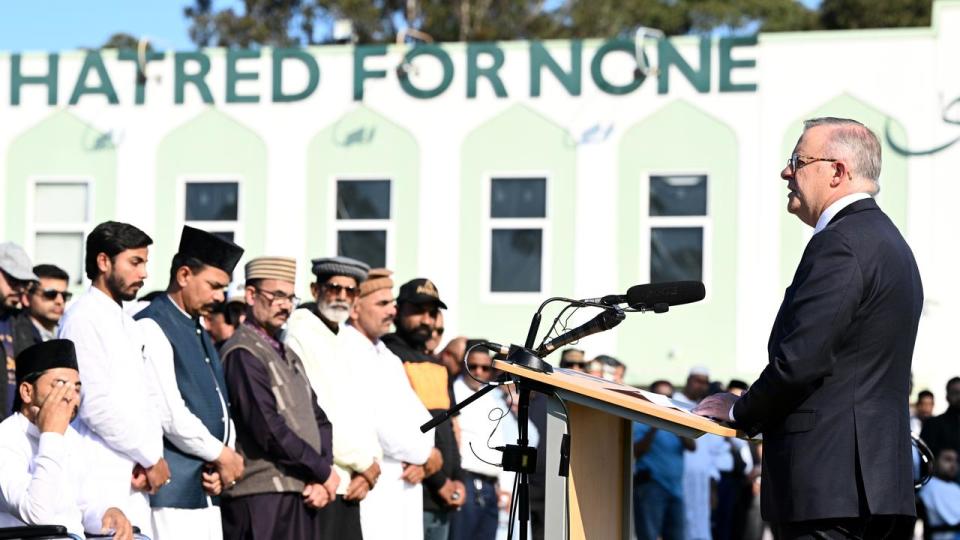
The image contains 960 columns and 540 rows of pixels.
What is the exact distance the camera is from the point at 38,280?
9641mm

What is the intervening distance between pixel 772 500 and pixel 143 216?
1802 cm

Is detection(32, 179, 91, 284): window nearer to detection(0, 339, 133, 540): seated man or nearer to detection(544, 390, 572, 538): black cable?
detection(0, 339, 133, 540): seated man

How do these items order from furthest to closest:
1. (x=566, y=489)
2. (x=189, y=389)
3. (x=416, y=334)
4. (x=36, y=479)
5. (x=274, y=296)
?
(x=416, y=334), (x=274, y=296), (x=189, y=389), (x=36, y=479), (x=566, y=489)

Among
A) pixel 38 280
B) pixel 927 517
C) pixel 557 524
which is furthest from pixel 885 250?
pixel 927 517

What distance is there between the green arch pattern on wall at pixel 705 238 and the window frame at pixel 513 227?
3.25 ft

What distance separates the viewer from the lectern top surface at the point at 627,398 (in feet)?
14.6

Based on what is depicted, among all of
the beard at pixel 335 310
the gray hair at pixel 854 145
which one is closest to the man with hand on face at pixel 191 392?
the beard at pixel 335 310

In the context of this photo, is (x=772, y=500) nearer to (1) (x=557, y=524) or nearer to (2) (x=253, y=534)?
(1) (x=557, y=524)

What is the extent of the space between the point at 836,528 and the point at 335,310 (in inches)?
174

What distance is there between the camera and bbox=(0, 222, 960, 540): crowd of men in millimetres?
6316

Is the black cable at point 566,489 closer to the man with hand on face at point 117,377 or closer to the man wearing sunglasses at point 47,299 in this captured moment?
the man with hand on face at point 117,377

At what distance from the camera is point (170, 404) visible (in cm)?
691

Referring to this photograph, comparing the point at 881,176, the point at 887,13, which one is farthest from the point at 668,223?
the point at 887,13

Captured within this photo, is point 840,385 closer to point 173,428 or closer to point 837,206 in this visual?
point 837,206
